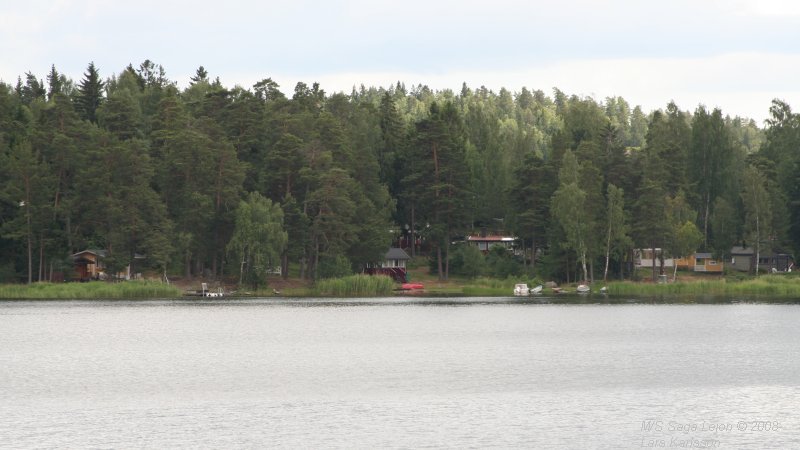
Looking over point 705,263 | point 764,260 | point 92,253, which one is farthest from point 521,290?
point 92,253

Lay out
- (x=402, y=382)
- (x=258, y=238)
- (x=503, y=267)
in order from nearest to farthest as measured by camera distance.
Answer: (x=402, y=382)
(x=258, y=238)
(x=503, y=267)

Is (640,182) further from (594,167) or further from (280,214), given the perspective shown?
(280,214)

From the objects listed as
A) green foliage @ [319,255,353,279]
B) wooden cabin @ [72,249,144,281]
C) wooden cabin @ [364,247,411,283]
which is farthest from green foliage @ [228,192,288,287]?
wooden cabin @ [364,247,411,283]

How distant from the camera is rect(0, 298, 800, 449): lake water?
1433 inches

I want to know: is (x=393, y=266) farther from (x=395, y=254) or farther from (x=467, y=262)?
(x=467, y=262)

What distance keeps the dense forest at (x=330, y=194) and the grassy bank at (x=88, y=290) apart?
11.9ft

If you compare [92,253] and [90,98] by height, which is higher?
[90,98]

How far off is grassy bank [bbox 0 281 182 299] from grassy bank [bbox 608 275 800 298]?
4981cm

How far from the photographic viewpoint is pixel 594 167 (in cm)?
13262

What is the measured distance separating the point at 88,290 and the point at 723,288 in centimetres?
6759

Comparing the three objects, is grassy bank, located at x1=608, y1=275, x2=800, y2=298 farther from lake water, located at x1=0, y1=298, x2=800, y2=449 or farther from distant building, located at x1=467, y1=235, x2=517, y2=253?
distant building, located at x1=467, y1=235, x2=517, y2=253

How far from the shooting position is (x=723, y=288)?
113250 mm

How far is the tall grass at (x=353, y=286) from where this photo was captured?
4675 inches

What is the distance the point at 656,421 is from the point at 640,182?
102469mm
